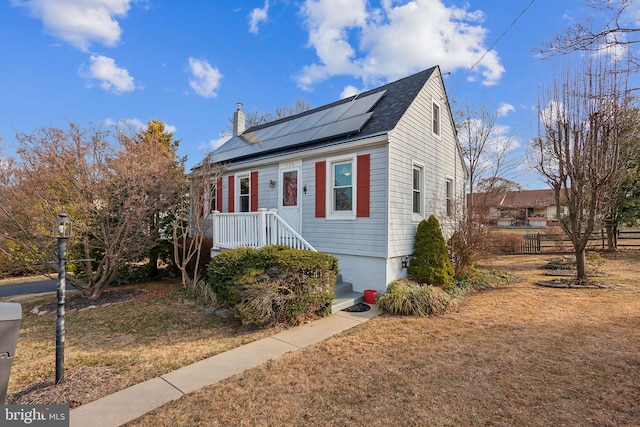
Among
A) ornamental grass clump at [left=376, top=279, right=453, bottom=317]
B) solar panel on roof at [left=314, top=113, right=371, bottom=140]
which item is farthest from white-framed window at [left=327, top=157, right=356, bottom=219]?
ornamental grass clump at [left=376, top=279, right=453, bottom=317]

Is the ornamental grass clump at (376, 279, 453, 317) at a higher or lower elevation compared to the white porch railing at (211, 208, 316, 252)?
lower

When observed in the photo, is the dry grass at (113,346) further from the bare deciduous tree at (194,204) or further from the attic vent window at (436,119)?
the attic vent window at (436,119)

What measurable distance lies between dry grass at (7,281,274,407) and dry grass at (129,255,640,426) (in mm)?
1049

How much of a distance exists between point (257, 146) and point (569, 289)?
10.2 meters

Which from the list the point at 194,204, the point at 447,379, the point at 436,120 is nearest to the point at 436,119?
the point at 436,120

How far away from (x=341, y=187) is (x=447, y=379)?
5.36 metres

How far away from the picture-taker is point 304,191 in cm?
876

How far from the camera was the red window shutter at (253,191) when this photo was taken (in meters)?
10.1

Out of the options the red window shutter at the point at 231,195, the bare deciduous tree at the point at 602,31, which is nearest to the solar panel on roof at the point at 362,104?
the red window shutter at the point at 231,195

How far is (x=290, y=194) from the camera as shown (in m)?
9.20

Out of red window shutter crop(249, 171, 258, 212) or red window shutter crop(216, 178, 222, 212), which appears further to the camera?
red window shutter crop(216, 178, 222, 212)

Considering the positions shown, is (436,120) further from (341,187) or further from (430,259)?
(430,259)

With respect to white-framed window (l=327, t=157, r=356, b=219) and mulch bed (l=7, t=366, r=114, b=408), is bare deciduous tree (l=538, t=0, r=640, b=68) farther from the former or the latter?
mulch bed (l=7, t=366, r=114, b=408)

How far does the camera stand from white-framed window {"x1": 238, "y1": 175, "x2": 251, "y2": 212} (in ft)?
34.9
